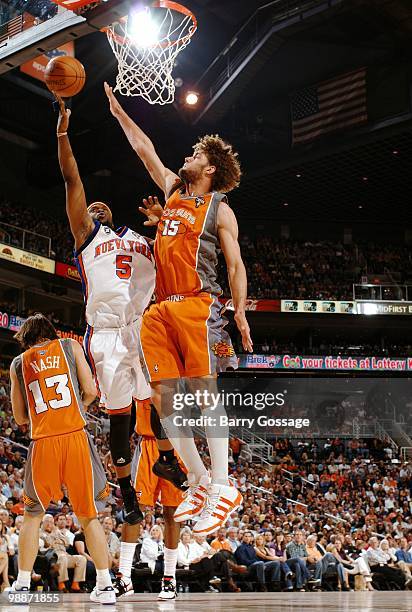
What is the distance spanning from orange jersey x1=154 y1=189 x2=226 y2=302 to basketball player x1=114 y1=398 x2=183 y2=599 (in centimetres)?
141

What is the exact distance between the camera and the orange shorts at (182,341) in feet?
13.7

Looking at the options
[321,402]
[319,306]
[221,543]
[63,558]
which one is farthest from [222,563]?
[319,306]

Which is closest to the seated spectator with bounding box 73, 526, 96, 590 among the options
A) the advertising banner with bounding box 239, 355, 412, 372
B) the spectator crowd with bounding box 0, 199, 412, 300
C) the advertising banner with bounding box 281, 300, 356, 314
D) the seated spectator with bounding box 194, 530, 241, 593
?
the seated spectator with bounding box 194, 530, 241, 593

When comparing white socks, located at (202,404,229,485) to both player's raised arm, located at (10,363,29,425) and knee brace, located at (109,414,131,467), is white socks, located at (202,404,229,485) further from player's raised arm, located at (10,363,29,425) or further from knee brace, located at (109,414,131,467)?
player's raised arm, located at (10,363,29,425)

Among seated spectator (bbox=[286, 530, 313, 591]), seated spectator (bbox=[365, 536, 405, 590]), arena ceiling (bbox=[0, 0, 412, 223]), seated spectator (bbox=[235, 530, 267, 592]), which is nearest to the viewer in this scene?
seated spectator (bbox=[235, 530, 267, 592])

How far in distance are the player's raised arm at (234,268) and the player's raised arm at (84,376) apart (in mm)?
1390

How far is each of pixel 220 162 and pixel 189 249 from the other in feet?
2.36

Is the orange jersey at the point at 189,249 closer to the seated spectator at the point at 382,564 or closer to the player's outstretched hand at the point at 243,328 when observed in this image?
the player's outstretched hand at the point at 243,328

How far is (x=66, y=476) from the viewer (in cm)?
486

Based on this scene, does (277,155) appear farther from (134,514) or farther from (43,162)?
(134,514)

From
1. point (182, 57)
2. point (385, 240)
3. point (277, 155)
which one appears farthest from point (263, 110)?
point (385, 240)

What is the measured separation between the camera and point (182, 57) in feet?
66.0

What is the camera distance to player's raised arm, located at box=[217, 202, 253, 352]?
4121mm

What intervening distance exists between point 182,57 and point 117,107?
15955 mm
